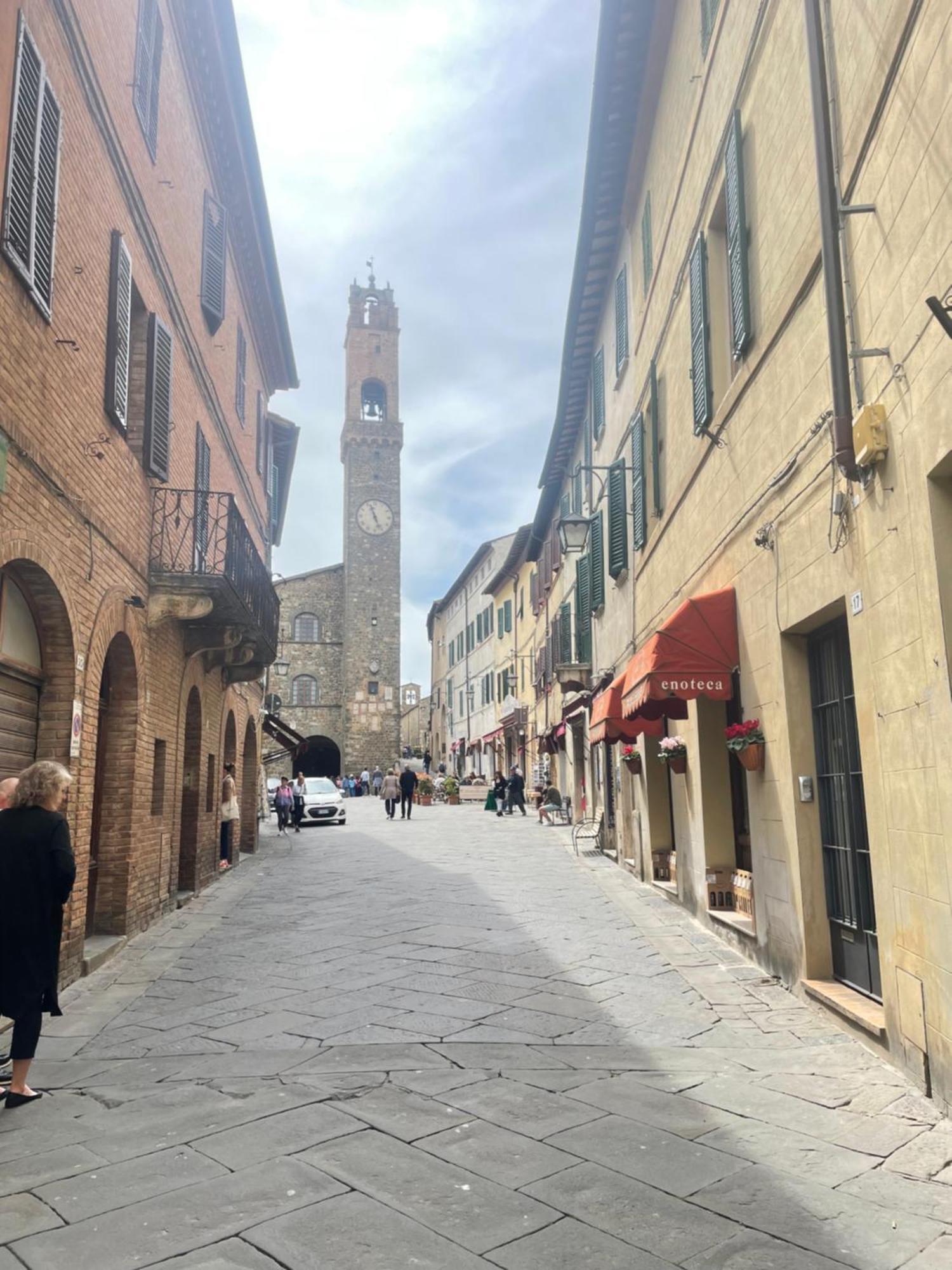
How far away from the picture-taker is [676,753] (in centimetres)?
980

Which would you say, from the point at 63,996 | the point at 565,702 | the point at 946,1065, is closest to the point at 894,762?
the point at 946,1065

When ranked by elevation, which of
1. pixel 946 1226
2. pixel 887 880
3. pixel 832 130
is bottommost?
pixel 946 1226

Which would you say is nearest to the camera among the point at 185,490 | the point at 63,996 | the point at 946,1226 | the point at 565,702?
the point at 946,1226

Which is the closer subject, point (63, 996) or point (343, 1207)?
point (343, 1207)

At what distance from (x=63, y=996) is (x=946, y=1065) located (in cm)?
560

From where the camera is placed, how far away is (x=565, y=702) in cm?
2194

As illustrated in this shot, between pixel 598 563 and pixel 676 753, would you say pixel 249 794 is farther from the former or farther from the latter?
pixel 676 753

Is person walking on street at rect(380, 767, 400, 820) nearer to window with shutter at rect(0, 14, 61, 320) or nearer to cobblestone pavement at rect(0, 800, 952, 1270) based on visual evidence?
cobblestone pavement at rect(0, 800, 952, 1270)

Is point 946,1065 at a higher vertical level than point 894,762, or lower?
lower

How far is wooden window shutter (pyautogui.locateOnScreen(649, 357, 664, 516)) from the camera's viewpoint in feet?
37.6

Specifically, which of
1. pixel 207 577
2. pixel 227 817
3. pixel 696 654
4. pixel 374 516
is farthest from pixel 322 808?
pixel 374 516

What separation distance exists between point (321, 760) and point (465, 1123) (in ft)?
156

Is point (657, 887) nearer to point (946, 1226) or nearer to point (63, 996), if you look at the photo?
point (63, 996)

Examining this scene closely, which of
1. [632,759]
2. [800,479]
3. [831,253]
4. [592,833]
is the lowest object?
[592,833]
